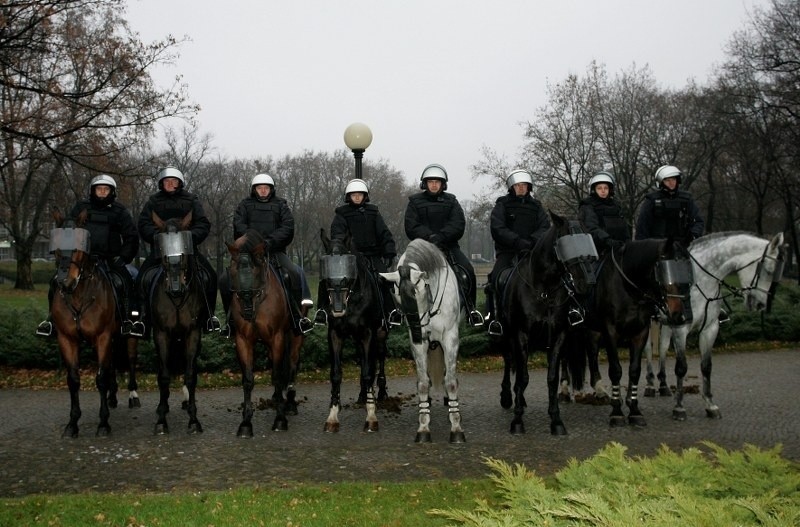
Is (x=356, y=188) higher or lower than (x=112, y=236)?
higher

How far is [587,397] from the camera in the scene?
1123 centimetres

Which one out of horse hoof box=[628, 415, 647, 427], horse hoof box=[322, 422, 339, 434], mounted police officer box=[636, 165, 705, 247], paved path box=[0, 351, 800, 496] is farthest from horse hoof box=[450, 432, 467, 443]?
mounted police officer box=[636, 165, 705, 247]

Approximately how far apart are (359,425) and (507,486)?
21.0ft

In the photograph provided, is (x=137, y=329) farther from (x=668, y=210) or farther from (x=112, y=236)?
(x=668, y=210)

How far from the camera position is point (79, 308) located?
9.02 metres

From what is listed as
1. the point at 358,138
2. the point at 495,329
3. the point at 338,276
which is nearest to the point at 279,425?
the point at 338,276

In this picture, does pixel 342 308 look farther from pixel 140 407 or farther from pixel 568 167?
pixel 568 167

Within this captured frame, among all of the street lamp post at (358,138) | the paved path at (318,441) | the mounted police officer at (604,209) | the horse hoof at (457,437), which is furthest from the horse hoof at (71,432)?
the mounted police officer at (604,209)

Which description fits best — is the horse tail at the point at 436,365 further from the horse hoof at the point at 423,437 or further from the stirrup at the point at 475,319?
the horse hoof at the point at 423,437

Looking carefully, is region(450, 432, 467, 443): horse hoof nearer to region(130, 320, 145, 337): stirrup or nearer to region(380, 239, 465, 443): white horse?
region(380, 239, 465, 443): white horse

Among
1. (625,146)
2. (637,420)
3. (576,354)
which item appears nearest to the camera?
(637,420)

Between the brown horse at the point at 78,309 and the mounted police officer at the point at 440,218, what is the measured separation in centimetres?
434

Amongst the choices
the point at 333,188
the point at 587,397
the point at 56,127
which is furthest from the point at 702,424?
the point at 333,188

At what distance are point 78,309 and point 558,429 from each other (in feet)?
21.6
